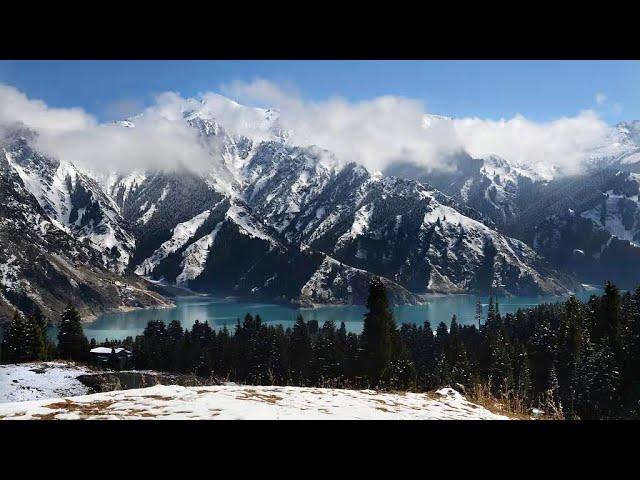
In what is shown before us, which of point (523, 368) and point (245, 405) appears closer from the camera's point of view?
point (245, 405)

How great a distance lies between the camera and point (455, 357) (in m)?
74.4

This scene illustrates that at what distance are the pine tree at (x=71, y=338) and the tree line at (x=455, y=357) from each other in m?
0.16

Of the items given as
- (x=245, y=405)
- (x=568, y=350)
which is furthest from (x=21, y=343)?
(x=568, y=350)

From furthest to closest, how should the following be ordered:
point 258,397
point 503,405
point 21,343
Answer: point 21,343
point 503,405
point 258,397

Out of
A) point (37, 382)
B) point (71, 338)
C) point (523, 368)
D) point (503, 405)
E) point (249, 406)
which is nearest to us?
point (249, 406)

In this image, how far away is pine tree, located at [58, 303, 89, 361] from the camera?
A: 7738 centimetres

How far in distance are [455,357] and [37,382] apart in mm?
60930

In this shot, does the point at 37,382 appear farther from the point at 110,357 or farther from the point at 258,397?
the point at 110,357

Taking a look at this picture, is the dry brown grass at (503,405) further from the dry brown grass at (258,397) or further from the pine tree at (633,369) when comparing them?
the pine tree at (633,369)
